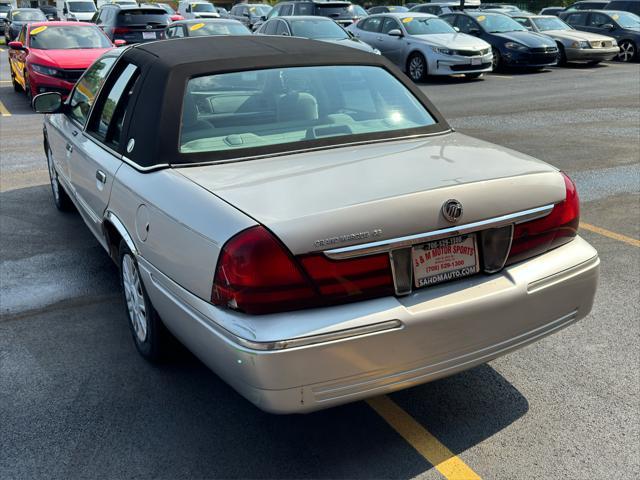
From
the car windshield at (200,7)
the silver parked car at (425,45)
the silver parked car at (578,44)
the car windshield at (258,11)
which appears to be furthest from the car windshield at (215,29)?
the car windshield at (200,7)

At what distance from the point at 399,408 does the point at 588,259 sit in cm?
113

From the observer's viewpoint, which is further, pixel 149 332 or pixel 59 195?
pixel 59 195

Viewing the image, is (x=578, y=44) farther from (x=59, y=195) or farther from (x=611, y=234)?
(x=59, y=195)

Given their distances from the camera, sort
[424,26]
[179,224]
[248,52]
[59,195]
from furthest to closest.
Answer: [424,26]
[59,195]
[248,52]
[179,224]

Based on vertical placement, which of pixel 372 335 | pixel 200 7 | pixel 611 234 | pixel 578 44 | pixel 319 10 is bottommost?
pixel 200 7

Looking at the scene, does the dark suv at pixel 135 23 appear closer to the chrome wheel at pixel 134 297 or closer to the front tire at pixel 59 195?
the front tire at pixel 59 195

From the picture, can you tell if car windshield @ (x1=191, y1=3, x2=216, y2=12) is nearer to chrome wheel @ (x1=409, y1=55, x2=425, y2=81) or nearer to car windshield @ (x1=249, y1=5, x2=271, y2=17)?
car windshield @ (x1=249, y1=5, x2=271, y2=17)

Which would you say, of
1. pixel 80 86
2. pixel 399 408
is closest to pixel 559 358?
pixel 399 408

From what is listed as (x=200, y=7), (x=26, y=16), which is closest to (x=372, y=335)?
(x=200, y=7)

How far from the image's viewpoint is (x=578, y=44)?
19969 mm

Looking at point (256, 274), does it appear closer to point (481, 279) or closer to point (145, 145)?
point (481, 279)

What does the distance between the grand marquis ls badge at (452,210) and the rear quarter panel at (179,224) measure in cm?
78

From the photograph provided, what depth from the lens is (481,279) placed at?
10.1 feet

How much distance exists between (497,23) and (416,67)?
402cm
